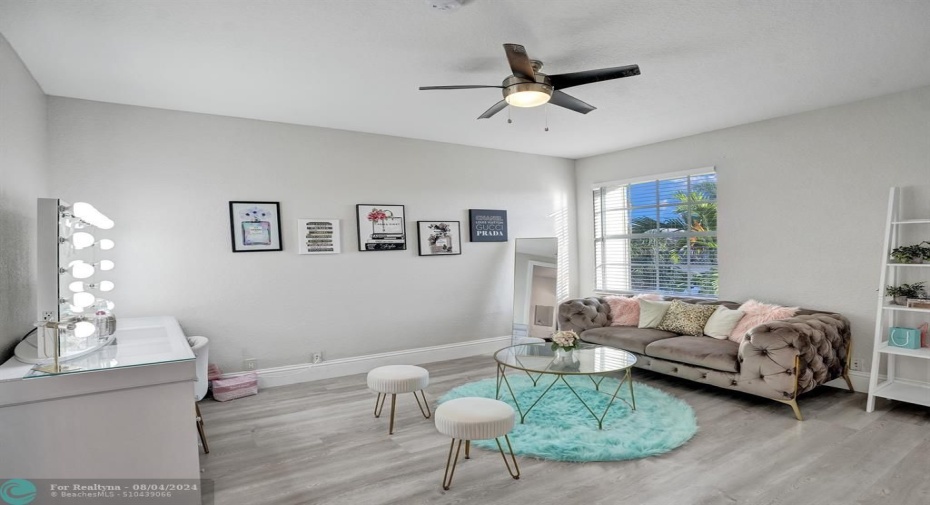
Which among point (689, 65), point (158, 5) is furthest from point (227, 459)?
point (689, 65)

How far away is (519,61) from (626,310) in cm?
359

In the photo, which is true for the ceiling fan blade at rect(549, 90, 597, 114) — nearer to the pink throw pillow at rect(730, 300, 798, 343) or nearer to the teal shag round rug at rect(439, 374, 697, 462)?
the teal shag round rug at rect(439, 374, 697, 462)

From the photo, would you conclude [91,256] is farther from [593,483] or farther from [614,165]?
[614,165]

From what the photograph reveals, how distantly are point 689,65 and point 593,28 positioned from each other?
0.96 meters

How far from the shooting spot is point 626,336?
4.70 meters

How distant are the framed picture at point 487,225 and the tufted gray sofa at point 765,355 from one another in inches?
76.3

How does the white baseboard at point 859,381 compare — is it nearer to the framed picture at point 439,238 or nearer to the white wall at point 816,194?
the white wall at point 816,194

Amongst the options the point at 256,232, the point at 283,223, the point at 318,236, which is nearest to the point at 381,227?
the point at 318,236

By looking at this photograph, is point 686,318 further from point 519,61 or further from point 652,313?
point 519,61

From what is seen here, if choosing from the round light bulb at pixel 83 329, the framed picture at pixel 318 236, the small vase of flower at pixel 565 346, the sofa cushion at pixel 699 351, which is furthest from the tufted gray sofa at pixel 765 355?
the round light bulb at pixel 83 329

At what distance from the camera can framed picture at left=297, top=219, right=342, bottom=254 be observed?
4652 millimetres

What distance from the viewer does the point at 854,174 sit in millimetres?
4105

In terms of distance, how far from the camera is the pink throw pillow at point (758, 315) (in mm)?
4219

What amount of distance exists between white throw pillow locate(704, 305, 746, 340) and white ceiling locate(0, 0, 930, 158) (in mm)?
1871
